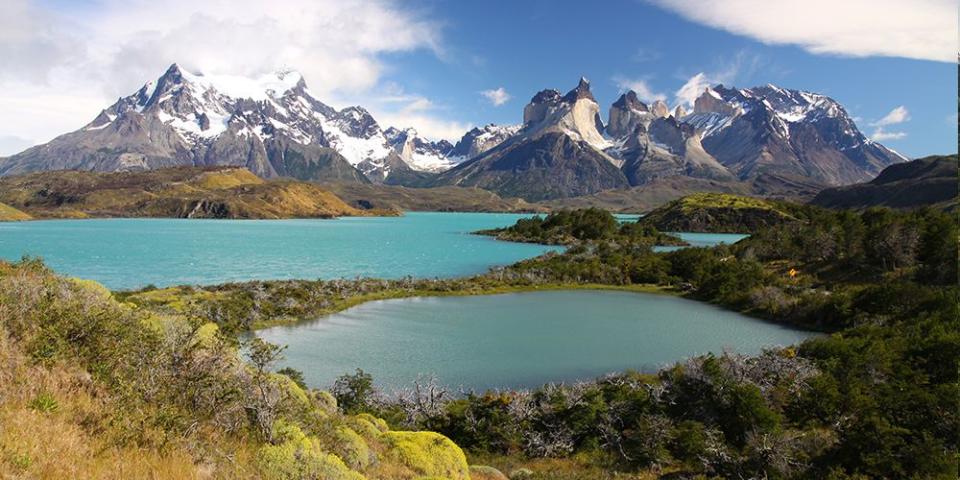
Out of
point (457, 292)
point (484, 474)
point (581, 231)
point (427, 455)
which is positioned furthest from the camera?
point (581, 231)

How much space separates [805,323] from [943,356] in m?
30.7

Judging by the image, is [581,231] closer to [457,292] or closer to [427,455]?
[457,292]

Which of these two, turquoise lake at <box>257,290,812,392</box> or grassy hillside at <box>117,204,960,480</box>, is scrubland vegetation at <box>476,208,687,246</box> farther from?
grassy hillside at <box>117,204,960,480</box>

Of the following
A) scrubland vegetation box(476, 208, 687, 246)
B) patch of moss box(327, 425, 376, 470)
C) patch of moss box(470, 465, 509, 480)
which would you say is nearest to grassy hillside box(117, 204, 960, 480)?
patch of moss box(470, 465, 509, 480)

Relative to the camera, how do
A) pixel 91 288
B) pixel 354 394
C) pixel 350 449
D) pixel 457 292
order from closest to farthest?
1. pixel 350 449
2. pixel 91 288
3. pixel 354 394
4. pixel 457 292

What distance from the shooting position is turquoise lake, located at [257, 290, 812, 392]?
37.4 meters

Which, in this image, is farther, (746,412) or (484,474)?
(746,412)

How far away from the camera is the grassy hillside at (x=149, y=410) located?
8.47 meters

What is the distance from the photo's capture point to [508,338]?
48031mm

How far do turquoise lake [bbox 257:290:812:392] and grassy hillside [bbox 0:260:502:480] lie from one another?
20519mm

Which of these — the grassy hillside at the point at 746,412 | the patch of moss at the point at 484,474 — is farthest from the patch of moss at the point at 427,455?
the grassy hillside at the point at 746,412

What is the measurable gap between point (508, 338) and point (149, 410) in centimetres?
3931

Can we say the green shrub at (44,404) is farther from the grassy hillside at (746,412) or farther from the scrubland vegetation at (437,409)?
the grassy hillside at (746,412)

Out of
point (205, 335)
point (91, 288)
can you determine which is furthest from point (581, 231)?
point (205, 335)
